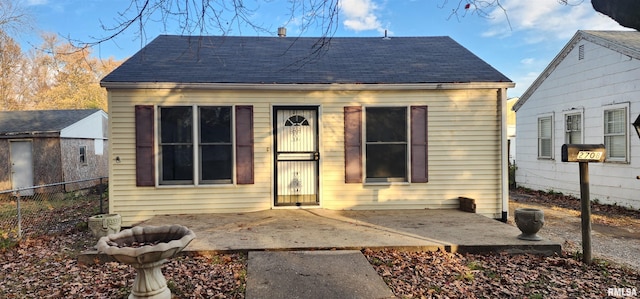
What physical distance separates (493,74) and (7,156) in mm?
16013

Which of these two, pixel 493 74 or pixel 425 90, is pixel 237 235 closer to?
pixel 425 90

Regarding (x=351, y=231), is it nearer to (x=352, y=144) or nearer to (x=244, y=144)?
(x=352, y=144)

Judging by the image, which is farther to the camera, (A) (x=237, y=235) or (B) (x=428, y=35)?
(B) (x=428, y=35)

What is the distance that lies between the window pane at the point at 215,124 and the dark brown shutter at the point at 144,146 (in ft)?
3.04

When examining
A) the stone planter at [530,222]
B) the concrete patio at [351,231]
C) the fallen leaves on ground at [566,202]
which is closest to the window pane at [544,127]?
the fallen leaves on ground at [566,202]

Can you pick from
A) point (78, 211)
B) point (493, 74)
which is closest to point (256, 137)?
point (493, 74)

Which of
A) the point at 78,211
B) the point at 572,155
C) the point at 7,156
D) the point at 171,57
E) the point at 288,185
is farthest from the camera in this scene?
the point at 7,156

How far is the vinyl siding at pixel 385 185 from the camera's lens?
263 inches

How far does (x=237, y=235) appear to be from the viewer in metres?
5.16

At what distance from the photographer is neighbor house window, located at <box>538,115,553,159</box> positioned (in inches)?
420

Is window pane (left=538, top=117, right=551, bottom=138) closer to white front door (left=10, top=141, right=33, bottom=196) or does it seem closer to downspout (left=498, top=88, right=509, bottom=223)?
downspout (left=498, top=88, right=509, bottom=223)

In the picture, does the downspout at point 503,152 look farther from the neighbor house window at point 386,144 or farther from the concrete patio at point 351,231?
the neighbor house window at point 386,144

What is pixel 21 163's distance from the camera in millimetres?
12539

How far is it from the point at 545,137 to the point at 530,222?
7.46 meters
